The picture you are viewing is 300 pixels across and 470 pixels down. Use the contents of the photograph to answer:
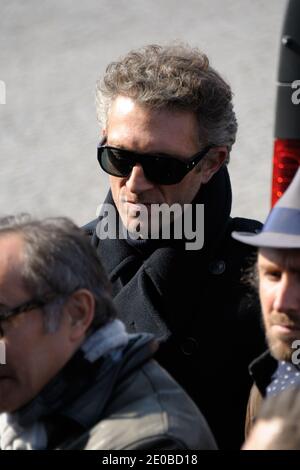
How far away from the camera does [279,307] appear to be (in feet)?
9.55

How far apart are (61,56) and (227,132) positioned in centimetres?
649

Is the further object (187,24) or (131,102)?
(187,24)

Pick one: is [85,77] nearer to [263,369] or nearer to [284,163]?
[284,163]

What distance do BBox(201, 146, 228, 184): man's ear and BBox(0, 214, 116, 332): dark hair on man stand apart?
2.67ft

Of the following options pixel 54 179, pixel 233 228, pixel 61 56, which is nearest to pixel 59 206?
pixel 54 179

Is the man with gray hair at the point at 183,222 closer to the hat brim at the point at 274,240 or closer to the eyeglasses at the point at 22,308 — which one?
the hat brim at the point at 274,240

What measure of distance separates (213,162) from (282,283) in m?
0.91

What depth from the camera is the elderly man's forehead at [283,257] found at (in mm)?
2907

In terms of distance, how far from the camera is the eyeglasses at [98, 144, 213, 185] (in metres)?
3.57

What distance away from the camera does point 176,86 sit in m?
3.61

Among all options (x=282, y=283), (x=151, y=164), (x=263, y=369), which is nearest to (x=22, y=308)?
(x=282, y=283)

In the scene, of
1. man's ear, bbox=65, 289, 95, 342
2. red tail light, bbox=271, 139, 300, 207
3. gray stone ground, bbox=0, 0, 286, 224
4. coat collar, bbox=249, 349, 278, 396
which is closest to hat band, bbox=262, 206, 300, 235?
coat collar, bbox=249, 349, 278, 396

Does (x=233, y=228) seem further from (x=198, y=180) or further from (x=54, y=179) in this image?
(x=54, y=179)

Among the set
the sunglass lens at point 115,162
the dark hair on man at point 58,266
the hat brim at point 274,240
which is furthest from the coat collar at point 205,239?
the dark hair on man at point 58,266
